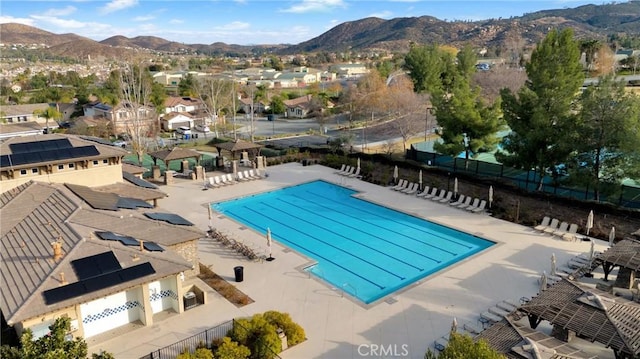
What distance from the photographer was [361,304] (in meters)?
13.2

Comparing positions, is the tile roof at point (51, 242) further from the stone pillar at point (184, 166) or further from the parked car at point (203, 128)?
the parked car at point (203, 128)

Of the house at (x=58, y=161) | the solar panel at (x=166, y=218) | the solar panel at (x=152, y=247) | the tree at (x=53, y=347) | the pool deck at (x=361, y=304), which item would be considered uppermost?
the house at (x=58, y=161)

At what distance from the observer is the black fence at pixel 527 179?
19.6 meters

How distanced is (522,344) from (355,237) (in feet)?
35.3

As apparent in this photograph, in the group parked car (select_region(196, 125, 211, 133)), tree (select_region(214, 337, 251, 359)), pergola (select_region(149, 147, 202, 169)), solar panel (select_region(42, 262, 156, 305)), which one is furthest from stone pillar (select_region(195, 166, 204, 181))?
parked car (select_region(196, 125, 211, 133))

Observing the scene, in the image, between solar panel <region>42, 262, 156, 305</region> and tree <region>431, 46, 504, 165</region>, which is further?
tree <region>431, 46, 504, 165</region>

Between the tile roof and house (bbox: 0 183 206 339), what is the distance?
0.02 metres

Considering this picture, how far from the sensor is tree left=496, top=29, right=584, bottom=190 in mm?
20766

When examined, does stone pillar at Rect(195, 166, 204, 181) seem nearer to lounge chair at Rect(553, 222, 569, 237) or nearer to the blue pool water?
the blue pool water

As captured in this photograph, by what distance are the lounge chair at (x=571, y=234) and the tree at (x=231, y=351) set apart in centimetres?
1353

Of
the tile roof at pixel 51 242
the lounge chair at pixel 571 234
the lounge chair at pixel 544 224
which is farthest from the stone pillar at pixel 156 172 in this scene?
the lounge chair at pixel 571 234

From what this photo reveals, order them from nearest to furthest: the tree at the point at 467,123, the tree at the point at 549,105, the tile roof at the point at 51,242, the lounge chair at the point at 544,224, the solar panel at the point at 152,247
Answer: the tile roof at the point at 51,242, the solar panel at the point at 152,247, the lounge chair at the point at 544,224, the tree at the point at 549,105, the tree at the point at 467,123

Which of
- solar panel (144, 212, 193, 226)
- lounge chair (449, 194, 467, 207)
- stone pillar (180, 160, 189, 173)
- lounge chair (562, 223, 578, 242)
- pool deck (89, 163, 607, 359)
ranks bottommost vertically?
pool deck (89, 163, 607, 359)

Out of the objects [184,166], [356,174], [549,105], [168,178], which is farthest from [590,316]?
→ [184,166]
